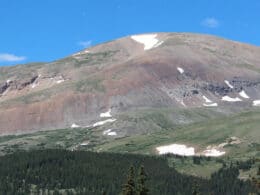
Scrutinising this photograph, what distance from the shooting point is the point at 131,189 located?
5122cm

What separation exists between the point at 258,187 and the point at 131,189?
12.0 meters

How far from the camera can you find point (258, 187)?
4353 centimetres

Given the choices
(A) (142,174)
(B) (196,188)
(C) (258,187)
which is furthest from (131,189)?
(C) (258,187)

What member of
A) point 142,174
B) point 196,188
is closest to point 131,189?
point 142,174

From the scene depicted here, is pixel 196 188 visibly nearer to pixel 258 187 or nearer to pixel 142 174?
pixel 142 174

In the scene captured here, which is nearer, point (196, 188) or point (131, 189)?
point (131, 189)

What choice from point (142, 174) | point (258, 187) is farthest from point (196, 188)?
point (258, 187)

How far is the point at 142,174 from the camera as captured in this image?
173 ft

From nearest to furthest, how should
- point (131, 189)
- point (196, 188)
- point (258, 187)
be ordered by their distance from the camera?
point (258, 187) < point (131, 189) < point (196, 188)

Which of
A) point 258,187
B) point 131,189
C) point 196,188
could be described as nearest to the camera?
point 258,187

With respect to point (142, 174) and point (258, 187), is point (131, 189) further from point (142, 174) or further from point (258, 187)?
point (258, 187)

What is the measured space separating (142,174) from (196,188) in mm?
6470

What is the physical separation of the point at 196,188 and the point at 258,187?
13146mm

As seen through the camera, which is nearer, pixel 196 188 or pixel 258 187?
pixel 258 187
